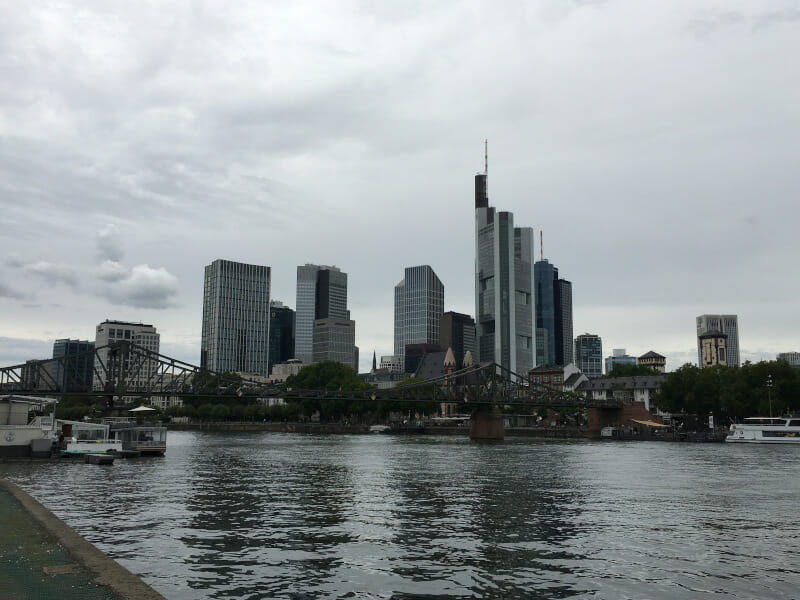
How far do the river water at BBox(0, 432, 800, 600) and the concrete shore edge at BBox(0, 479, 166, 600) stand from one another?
2331mm

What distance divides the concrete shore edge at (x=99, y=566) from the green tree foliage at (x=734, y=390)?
468 feet

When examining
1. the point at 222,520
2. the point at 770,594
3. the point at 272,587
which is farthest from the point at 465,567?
the point at 222,520

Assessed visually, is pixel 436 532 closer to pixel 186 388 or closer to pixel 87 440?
pixel 87 440

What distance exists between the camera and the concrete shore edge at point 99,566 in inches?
583

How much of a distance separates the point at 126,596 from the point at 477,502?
28.9m

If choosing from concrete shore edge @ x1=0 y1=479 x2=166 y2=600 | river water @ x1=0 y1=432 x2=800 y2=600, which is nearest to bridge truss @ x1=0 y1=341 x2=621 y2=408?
river water @ x1=0 y1=432 x2=800 y2=600

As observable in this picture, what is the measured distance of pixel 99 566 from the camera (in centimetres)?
1719

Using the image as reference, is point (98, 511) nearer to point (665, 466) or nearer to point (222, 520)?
point (222, 520)

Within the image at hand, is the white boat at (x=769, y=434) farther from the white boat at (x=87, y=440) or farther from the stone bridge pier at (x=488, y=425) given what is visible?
the white boat at (x=87, y=440)

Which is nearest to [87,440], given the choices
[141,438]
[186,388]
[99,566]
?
Result: [141,438]

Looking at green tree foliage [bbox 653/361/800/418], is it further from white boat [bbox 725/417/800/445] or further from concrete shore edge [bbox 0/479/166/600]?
concrete shore edge [bbox 0/479/166/600]

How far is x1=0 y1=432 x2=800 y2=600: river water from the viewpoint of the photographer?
21.5 metres

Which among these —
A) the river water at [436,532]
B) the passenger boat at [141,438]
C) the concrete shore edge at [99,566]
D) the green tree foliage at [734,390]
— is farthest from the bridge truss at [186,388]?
the concrete shore edge at [99,566]

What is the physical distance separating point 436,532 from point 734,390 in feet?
445
